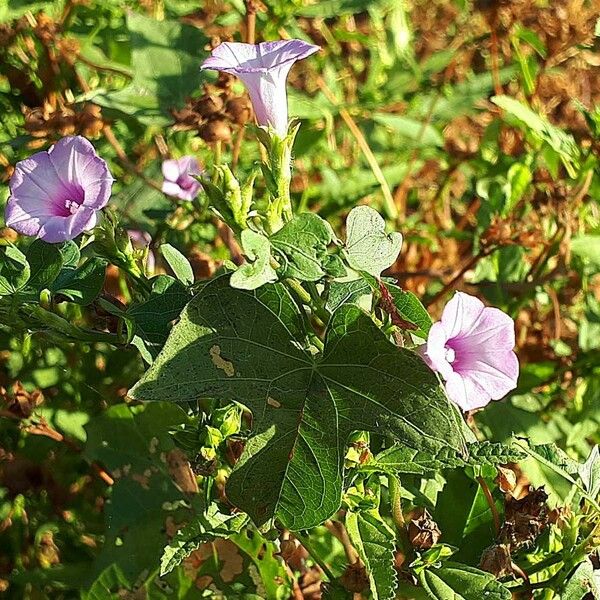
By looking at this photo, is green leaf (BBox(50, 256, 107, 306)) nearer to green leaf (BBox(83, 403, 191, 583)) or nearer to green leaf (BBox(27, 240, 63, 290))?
green leaf (BBox(27, 240, 63, 290))

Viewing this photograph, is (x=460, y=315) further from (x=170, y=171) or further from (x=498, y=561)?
(x=170, y=171)

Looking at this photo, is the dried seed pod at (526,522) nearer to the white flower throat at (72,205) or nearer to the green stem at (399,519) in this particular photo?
the green stem at (399,519)

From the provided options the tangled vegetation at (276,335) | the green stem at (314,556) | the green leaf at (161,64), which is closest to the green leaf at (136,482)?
the tangled vegetation at (276,335)

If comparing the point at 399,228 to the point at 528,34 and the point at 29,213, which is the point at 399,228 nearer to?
the point at 528,34

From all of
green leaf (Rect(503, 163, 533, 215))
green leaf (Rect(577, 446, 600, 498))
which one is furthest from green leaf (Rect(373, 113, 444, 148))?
green leaf (Rect(577, 446, 600, 498))

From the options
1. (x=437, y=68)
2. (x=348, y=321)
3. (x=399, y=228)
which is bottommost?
(x=399, y=228)

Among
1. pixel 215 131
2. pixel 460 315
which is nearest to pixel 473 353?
pixel 460 315

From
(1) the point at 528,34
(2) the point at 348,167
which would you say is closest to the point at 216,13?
(2) the point at 348,167
